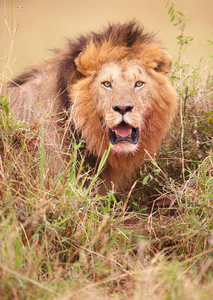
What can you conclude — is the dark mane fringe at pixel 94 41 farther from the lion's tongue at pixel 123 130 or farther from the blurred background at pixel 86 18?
the blurred background at pixel 86 18

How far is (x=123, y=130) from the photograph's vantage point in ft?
14.1

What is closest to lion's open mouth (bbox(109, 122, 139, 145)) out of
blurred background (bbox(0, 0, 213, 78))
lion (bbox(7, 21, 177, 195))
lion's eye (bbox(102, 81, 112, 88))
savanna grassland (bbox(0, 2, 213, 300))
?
lion (bbox(7, 21, 177, 195))

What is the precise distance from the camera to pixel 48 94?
4742mm

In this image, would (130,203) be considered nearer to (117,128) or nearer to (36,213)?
(117,128)

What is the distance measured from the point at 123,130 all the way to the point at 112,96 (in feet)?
1.04

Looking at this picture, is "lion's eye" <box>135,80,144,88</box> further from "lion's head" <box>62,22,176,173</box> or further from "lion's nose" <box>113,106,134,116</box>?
"lion's nose" <box>113,106,134,116</box>

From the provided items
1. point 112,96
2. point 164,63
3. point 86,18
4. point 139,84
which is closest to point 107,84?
point 112,96

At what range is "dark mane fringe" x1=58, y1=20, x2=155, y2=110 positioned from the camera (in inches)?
179

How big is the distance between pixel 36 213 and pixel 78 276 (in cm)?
49

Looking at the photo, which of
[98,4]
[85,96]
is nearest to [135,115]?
[85,96]

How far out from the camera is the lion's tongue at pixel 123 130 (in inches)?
169

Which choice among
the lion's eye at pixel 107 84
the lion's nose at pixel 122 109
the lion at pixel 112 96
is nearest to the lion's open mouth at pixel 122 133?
the lion at pixel 112 96

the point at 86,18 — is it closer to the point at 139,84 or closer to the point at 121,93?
the point at 139,84

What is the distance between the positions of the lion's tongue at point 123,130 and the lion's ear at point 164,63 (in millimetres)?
801
